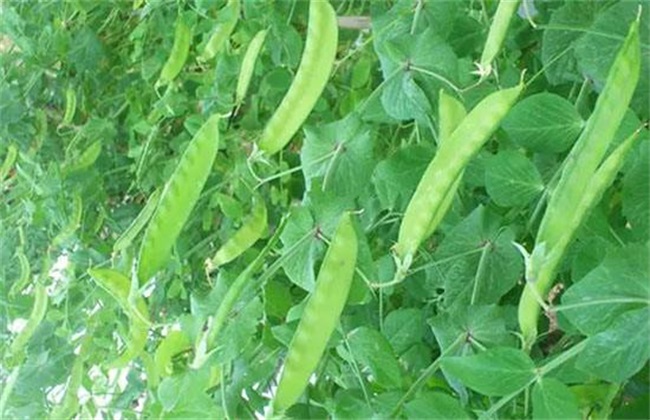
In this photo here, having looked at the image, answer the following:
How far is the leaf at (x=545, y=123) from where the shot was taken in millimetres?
408

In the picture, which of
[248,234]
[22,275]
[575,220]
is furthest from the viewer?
[22,275]

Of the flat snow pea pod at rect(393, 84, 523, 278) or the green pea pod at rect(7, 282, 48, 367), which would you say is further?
the green pea pod at rect(7, 282, 48, 367)

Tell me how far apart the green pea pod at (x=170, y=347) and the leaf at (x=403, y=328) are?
105 mm

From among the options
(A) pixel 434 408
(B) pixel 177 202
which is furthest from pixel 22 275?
(A) pixel 434 408

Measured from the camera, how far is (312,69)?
0.46 m

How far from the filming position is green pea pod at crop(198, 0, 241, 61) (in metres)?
0.63

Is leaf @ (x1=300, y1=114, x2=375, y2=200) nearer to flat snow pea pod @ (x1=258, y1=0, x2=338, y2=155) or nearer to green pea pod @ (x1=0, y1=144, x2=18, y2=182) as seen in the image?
flat snow pea pod @ (x1=258, y1=0, x2=338, y2=155)

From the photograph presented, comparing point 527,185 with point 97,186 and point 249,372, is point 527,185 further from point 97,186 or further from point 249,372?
point 97,186

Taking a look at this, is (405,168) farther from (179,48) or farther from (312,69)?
(179,48)

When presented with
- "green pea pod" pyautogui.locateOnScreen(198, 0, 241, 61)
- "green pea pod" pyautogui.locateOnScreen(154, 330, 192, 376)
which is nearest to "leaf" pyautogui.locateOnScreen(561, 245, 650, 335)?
"green pea pod" pyautogui.locateOnScreen(154, 330, 192, 376)

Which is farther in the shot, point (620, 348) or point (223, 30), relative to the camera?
point (223, 30)

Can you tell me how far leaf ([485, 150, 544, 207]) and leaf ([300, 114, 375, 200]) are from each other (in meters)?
0.06

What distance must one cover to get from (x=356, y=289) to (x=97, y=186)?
0.55m

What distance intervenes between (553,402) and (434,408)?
0.17 feet
